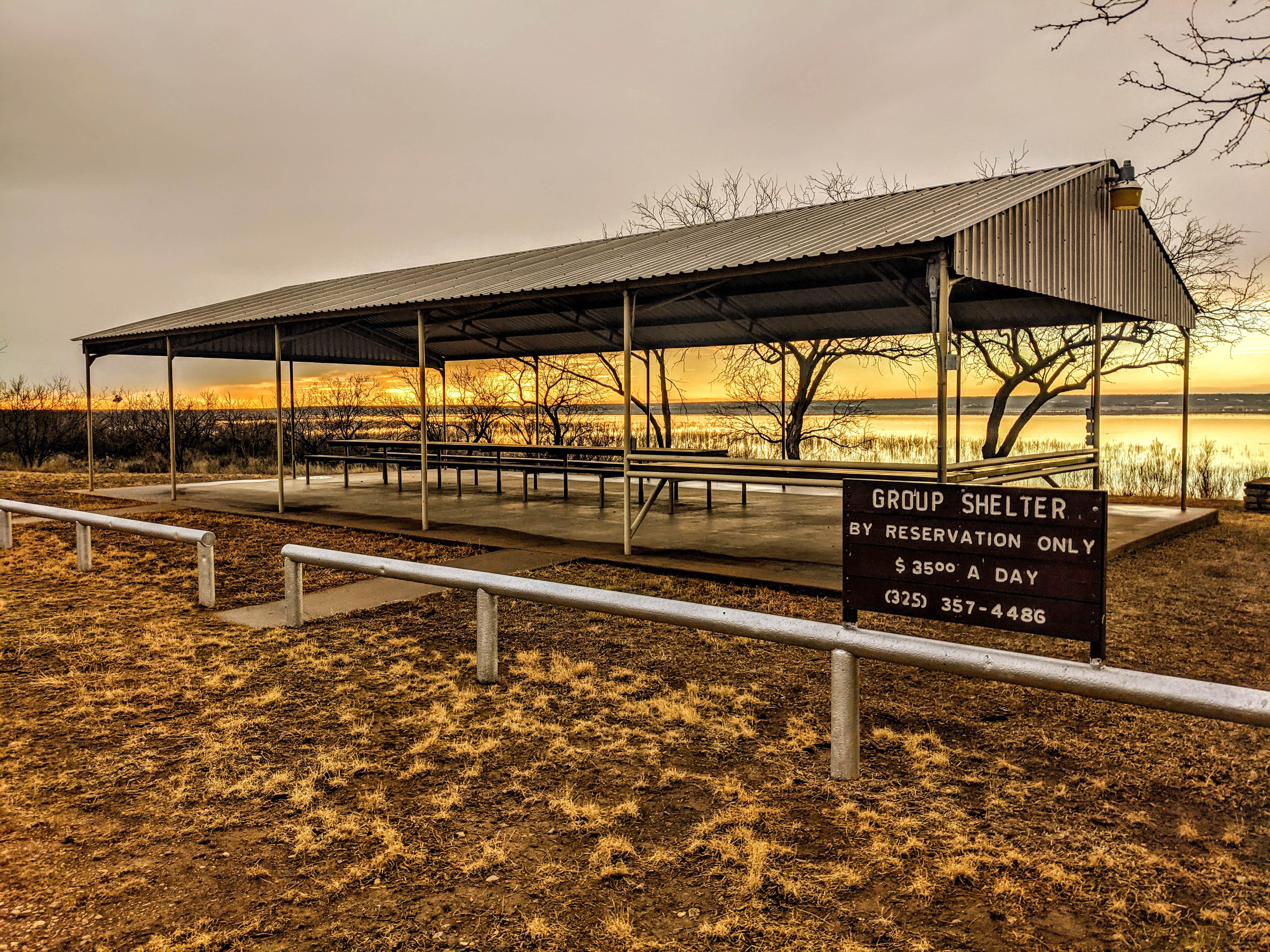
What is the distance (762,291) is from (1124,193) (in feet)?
13.7

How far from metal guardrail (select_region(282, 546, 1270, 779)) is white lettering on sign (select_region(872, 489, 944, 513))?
1.77 ft

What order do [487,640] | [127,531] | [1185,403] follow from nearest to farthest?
[487,640] < [127,531] < [1185,403]

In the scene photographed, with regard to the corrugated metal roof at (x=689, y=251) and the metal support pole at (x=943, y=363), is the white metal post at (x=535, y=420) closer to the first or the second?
the corrugated metal roof at (x=689, y=251)

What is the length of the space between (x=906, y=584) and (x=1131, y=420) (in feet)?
233

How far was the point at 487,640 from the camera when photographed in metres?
4.62

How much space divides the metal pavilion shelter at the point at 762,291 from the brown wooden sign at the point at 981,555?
248cm

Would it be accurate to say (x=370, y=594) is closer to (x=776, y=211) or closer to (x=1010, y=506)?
(x=1010, y=506)

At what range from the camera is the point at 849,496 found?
12.0 feet

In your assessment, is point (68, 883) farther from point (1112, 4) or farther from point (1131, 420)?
point (1131, 420)

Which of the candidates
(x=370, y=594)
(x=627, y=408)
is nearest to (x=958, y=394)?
(x=627, y=408)

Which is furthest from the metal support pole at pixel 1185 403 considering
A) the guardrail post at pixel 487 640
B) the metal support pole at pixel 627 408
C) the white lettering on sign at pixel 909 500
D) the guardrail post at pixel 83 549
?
the guardrail post at pixel 83 549

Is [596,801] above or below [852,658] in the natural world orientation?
below

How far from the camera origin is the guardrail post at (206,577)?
20.8 ft

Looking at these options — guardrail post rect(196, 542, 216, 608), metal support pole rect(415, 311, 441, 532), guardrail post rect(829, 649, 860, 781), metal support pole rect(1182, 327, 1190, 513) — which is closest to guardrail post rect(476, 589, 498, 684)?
guardrail post rect(829, 649, 860, 781)
